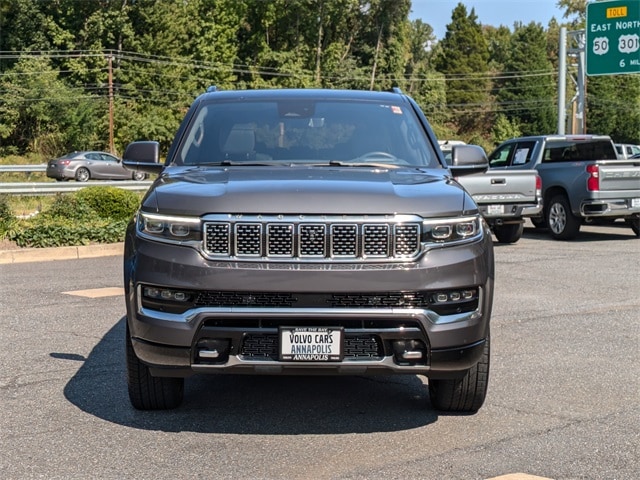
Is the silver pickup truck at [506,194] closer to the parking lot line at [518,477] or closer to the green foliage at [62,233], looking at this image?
the green foliage at [62,233]

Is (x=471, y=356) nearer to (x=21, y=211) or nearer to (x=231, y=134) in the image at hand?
(x=231, y=134)

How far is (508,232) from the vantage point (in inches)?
706

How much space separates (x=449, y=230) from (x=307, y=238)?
2.50 ft

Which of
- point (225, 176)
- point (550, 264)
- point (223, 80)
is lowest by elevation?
point (550, 264)

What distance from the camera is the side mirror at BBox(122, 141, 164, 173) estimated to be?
22.2ft

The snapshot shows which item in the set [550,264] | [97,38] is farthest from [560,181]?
[97,38]

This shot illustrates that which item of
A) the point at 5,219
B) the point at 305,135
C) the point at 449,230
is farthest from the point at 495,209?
the point at 449,230

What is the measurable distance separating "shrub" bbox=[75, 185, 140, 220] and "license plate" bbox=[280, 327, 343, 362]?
43.2ft

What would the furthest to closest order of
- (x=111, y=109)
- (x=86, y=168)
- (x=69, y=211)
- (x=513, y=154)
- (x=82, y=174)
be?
(x=111, y=109), (x=86, y=168), (x=82, y=174), (x=513, y=154), (x=69, y=211)

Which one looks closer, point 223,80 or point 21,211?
point 21,211

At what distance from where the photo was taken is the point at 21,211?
21.6 metres

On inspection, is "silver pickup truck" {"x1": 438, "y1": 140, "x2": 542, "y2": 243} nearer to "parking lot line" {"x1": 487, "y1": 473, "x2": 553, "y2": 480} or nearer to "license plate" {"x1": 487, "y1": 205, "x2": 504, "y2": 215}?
"license plate" {"x1": 487, "y1": 205, "x2": 504, "y2": 215}

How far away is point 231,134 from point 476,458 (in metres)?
2.75

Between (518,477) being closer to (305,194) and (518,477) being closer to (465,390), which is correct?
(465,390)
